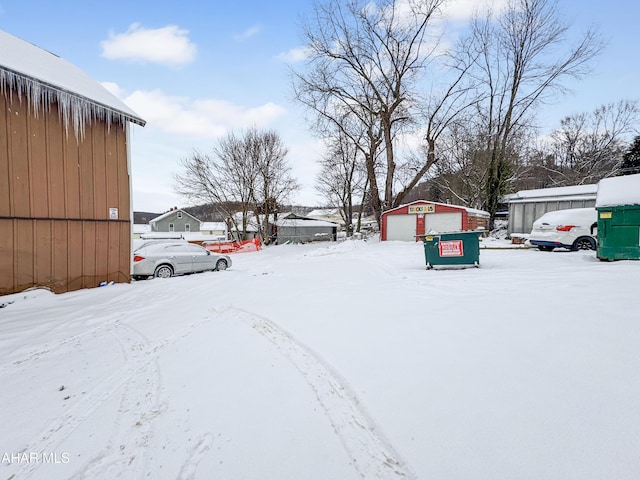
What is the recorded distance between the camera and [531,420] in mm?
1869

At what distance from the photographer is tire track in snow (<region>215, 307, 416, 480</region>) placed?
1658 millimetres

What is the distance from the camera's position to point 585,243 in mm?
10008

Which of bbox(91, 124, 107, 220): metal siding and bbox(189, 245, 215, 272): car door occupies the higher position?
bbox(91, 124, 107, 220): metal siding

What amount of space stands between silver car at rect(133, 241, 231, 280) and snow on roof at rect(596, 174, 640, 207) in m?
11.5

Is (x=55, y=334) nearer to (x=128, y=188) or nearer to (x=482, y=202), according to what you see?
(x=128, y=188)

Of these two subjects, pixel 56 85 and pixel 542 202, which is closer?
pixel 56 85

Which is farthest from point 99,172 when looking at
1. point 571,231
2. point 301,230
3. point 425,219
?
point 301,230

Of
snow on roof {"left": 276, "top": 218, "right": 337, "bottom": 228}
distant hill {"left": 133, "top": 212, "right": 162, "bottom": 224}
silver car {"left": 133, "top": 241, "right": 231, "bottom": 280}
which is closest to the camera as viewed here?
silver car {"left": 133, "top": 241, "right": 231, "bottom": 280}

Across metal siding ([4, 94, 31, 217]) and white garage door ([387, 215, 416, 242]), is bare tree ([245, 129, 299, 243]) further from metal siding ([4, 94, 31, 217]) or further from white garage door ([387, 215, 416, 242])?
metal siding ([4, 94, 31, 217])

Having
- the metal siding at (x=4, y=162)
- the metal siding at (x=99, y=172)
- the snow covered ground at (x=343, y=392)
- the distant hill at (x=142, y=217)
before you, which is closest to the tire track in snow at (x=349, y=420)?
the snow covered ground at (x=343, y=392)

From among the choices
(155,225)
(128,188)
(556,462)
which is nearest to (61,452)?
(556,462)

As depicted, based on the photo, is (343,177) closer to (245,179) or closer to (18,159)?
(245,179)

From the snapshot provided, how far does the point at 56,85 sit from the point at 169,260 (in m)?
5.14

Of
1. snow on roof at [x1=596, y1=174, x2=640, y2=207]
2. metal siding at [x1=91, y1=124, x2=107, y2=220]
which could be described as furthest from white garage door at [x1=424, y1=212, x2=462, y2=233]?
metal siding at [x1=91, y1=124, x2=107, y2=220]
